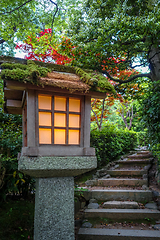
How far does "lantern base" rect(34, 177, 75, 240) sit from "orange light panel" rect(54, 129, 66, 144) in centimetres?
58

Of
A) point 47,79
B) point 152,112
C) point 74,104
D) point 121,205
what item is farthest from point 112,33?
point 121,205

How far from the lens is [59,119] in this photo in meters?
2.34

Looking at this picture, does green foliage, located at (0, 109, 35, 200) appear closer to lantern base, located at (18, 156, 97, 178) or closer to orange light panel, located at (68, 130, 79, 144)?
lantern base, located at (18, 156, 97, 178)

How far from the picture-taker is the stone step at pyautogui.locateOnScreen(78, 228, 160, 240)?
2.96 metres

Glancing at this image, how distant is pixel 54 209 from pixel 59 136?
105 centimetres

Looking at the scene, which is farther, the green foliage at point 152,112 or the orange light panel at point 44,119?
the green foliage at point 152,112

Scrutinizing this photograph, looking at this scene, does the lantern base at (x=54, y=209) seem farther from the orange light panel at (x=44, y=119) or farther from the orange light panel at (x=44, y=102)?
the orange light panel at (x=44, y=102)

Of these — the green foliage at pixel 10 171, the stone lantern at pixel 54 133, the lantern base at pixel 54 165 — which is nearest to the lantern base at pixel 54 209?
the stone lantern at pixel 54 133

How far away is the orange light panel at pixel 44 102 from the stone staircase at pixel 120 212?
2.48 meters

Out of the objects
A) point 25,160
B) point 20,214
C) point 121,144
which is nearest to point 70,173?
point 25,160

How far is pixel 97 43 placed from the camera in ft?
15.0

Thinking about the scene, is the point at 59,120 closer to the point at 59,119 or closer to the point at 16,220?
the point at 59,119

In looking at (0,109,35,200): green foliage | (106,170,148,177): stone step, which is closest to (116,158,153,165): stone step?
(106,170,148,177): stone step

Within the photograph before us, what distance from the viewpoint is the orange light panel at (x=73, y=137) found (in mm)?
2350
